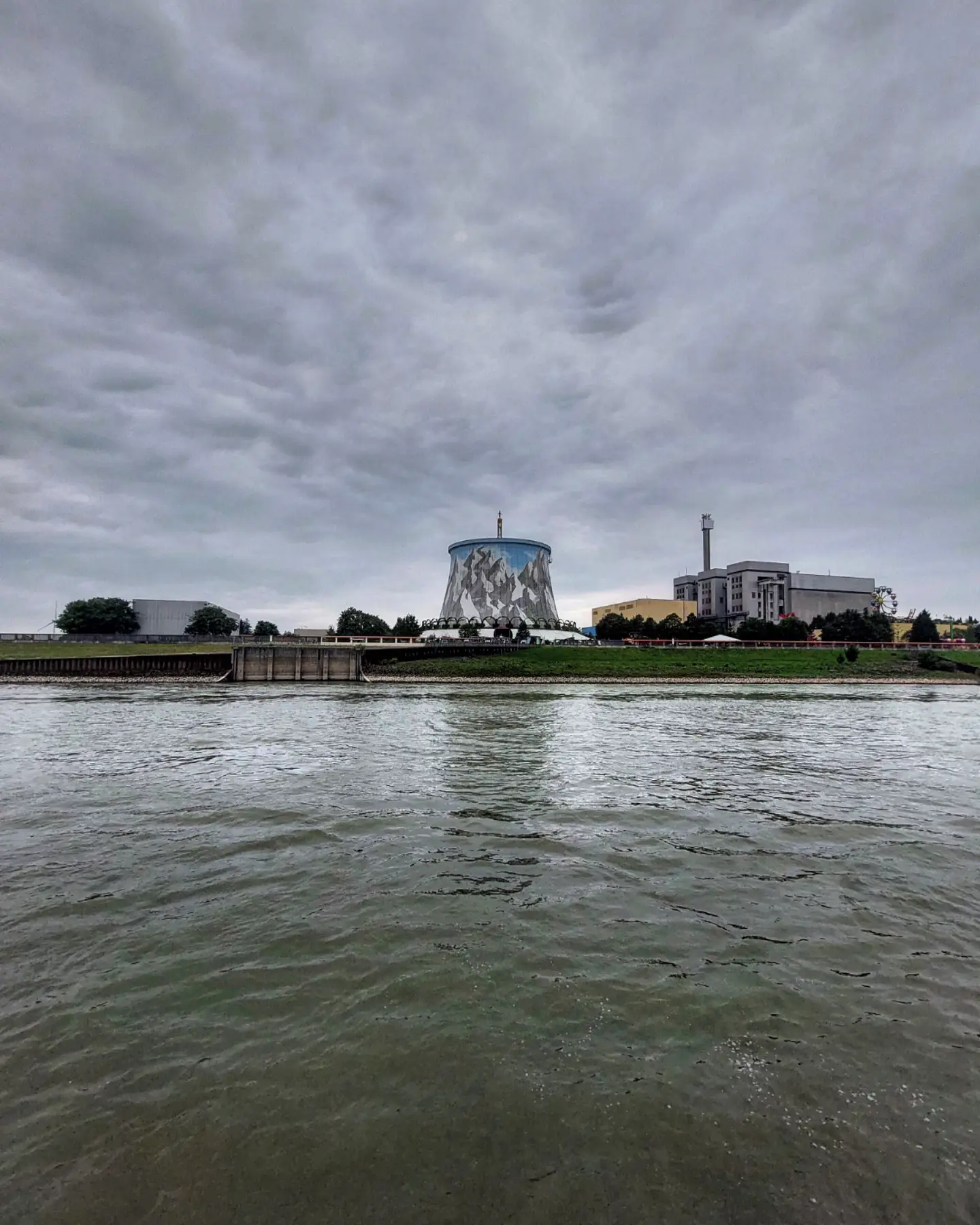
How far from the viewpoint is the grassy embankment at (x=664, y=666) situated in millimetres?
50656

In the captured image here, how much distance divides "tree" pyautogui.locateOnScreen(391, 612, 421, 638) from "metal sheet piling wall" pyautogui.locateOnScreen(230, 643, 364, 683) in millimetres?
53408

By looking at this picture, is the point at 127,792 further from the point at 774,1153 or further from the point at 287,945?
the point at 774,1153

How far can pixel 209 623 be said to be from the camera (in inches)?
3942

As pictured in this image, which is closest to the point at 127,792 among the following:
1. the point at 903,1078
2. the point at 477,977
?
the point at 477,977

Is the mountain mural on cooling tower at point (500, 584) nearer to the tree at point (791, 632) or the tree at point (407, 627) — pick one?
the tree at point (407, 627)

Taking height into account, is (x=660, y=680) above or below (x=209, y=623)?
below

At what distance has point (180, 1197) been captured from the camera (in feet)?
8.39

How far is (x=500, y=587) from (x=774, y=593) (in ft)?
224

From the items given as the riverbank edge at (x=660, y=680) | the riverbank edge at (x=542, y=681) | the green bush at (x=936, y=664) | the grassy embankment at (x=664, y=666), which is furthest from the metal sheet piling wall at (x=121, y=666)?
the green bush at (x=936, y=664)

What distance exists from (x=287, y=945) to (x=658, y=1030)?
8.95 feet

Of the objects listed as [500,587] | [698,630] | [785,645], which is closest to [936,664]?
[785,645]

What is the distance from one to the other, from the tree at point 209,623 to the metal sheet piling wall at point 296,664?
55.0m

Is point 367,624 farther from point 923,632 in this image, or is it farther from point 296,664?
point 923,632

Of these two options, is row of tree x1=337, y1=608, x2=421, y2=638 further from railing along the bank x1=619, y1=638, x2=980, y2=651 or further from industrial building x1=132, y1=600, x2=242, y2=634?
railing along the bank x1=619, y1=638, x2=980, y2=651
